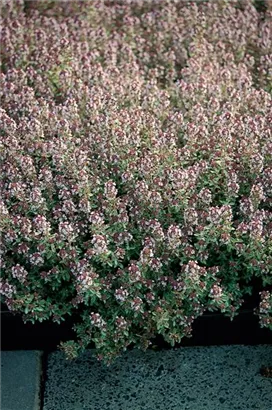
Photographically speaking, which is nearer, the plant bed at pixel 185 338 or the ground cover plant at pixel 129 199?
the ground cover plant at pixel 129 199

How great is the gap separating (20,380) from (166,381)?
0.62 metres

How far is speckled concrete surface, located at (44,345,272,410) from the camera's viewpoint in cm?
330

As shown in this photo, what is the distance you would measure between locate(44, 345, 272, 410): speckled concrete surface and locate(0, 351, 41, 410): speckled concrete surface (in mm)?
58

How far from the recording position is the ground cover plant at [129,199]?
321cm

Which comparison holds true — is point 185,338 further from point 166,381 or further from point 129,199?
point 129,199

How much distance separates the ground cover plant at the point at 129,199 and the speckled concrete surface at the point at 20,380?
0.22m

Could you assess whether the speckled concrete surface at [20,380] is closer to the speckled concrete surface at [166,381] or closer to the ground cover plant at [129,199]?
the speckled concrete surface at [166,381]

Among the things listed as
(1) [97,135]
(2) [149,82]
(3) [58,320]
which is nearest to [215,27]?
(2) [149,82]

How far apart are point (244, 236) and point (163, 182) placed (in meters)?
0.43

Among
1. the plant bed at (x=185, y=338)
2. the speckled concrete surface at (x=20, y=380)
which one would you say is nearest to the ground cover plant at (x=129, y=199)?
the plant bed at (x=185, y=338)

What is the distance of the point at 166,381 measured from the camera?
3395mm

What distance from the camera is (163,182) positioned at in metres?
3.43

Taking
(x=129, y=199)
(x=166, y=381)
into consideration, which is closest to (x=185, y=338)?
(x=166, y=381)

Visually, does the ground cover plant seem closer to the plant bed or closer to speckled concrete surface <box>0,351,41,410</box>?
the plant bed
